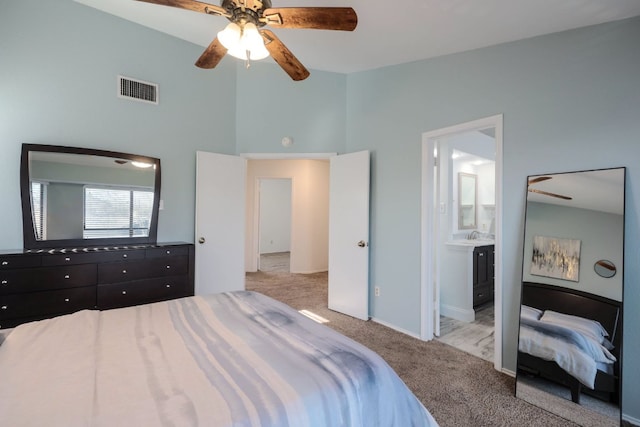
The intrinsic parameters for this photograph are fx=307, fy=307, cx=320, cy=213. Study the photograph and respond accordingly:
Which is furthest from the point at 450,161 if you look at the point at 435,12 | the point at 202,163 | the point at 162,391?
the point at 162,391

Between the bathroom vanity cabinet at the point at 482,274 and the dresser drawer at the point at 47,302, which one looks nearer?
the dresser drawer at the point at 47,302

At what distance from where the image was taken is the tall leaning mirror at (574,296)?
184 cm

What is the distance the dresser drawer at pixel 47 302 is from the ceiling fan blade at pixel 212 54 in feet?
6.96

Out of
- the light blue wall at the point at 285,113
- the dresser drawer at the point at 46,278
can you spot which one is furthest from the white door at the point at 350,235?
the dresser drawer at the point at 46,278

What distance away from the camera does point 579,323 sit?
1.95 m

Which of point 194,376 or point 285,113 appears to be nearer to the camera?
point 194,376

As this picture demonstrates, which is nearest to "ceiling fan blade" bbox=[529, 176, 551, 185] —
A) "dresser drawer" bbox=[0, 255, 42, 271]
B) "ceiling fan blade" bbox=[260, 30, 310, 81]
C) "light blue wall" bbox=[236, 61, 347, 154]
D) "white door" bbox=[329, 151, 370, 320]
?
"white door" bbox=[329, 151, 370, 320]

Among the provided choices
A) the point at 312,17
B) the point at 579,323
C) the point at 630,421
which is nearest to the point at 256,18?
the point at 312,17

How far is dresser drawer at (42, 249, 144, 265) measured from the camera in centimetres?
249

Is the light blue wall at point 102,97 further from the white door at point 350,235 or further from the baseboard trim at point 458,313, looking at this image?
the baseboard trim at point 458,313

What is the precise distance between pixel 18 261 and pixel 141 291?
0.91 meters

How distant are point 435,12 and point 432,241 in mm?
1966

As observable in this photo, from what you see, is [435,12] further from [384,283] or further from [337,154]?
[384,283]

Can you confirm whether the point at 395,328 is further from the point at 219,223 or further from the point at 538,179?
the point at 219,223
